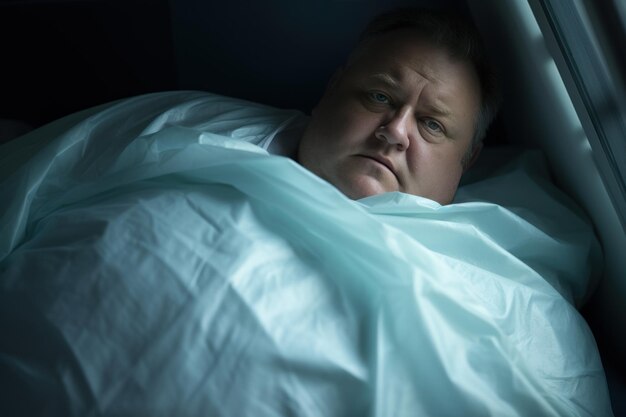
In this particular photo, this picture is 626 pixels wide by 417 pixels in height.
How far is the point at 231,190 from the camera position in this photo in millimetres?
908

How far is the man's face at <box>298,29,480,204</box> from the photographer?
105cm

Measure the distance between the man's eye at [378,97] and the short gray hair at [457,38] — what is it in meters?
0.14

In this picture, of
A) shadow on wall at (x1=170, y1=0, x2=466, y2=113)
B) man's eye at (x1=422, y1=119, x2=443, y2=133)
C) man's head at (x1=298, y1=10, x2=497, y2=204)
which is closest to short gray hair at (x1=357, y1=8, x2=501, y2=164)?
man's head at (x1=298, y1=10, x2=497, y2=204)

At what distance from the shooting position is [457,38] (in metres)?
1.15

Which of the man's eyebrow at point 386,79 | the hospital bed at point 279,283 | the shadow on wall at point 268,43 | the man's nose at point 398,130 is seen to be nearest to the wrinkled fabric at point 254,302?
the hospital bed at point 279,283

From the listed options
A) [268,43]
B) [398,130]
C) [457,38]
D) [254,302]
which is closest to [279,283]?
[254,302]

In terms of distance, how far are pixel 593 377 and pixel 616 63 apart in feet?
1.41

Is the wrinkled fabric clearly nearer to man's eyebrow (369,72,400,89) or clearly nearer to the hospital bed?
the hospital bed

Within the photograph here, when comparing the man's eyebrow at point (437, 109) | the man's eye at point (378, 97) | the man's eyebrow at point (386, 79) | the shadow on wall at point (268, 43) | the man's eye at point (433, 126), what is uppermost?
the shadow on wall at point (268, 43)

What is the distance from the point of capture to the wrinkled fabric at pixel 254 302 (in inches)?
28.8

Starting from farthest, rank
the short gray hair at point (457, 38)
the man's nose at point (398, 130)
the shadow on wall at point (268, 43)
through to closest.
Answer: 1. the shadow on wall at point (268, 43)
2. the short gray hair at point (457, 38)
3. the man's nose at point (398, 130)

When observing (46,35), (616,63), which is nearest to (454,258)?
(616,63)

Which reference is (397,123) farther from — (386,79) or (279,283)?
(279,283)

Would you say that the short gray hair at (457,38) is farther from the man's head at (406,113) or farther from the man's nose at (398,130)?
the man's nose at (398,130)
